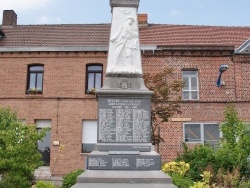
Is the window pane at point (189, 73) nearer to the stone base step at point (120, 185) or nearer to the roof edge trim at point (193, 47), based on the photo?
the roof edge trim at point (193, 47)

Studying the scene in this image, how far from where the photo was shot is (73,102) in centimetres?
2175

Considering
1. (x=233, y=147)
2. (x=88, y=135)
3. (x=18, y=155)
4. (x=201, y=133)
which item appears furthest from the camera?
(x=88, y=135)

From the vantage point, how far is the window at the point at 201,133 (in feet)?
69.2

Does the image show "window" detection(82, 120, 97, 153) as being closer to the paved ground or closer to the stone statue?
the paved ground

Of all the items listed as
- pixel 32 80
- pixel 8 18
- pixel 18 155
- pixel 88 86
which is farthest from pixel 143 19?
pixel 18 155

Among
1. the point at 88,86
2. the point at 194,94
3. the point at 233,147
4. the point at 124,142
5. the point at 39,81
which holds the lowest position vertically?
the point at 233,147

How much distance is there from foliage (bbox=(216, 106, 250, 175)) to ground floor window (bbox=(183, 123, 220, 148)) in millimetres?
3809

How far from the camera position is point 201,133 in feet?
69.3

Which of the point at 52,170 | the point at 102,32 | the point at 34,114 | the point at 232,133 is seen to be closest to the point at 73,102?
the point at 34,114

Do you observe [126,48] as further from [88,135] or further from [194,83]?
[194,83]

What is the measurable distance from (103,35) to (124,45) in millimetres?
14059

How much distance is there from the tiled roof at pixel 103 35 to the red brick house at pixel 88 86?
0.69 ft

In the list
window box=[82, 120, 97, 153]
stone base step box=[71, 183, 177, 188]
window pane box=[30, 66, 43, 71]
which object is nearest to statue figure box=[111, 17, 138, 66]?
stone base step box=[71, 183, 177, 188]

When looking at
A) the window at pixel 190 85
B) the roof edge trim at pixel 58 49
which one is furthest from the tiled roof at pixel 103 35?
the window at pixel 190 85
